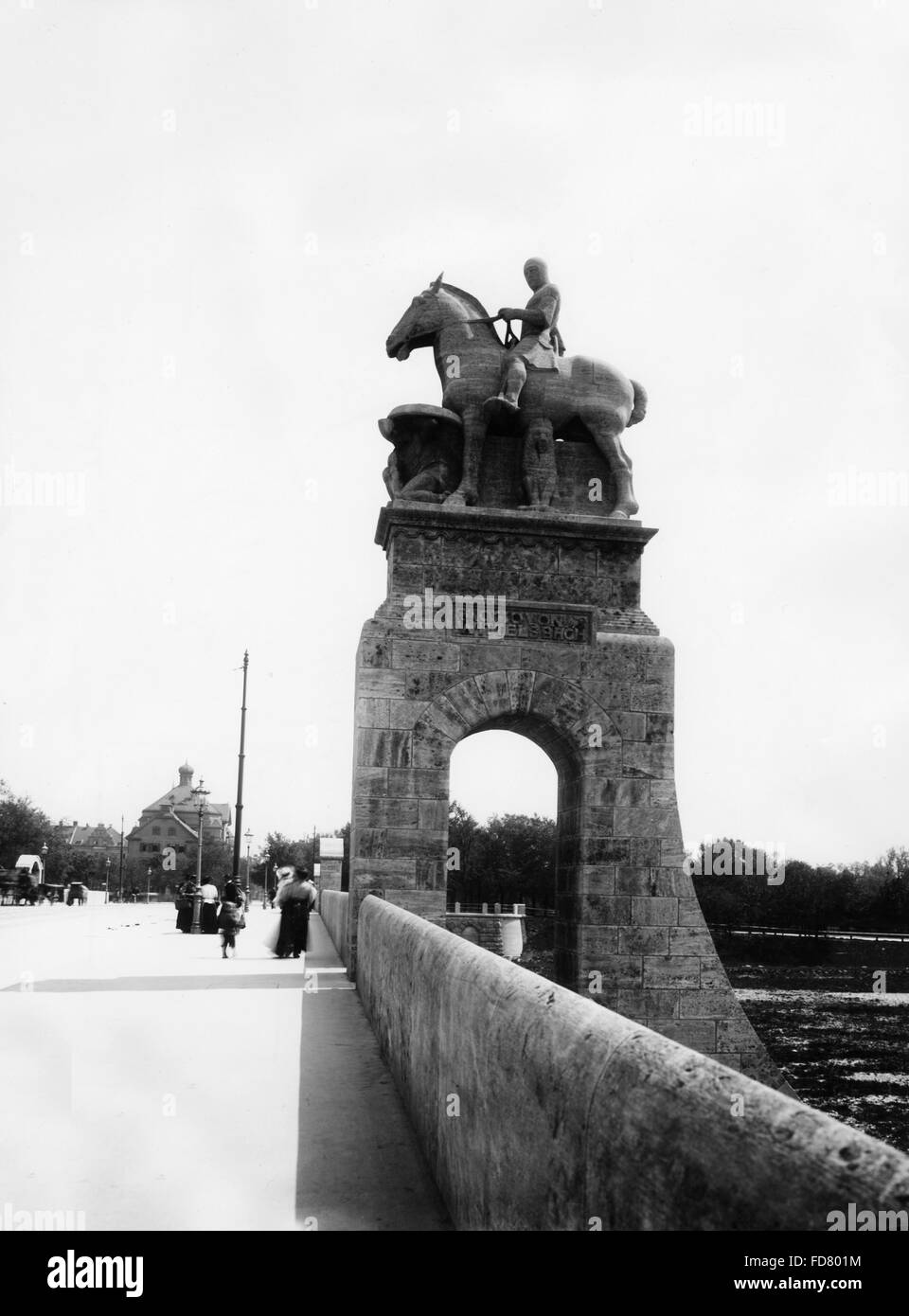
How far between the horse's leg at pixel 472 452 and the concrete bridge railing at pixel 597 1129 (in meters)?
8.73

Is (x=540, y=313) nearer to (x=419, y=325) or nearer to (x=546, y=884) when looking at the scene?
(x=419, y=325)

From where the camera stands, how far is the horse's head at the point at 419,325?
13.9 meters

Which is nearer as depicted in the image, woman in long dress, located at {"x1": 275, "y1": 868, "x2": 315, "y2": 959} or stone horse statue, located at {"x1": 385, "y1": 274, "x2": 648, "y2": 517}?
stone horse statue, located at {"x1": 385, "y1": 274, "x2": 648, "y2": 517}

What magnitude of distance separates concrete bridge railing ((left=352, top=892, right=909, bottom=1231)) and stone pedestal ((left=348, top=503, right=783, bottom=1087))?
6966 millimetres

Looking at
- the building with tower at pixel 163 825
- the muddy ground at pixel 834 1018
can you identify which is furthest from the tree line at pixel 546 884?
the building with tower at pixel 163 825

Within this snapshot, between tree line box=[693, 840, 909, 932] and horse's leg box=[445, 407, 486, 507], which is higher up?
horse's leg box=[445, 407, 486, 507]

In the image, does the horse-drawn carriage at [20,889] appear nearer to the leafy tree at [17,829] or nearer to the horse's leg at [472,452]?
the leafy tree at [17,829]

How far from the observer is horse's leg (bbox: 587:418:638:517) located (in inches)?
537

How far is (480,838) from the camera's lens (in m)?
67.7

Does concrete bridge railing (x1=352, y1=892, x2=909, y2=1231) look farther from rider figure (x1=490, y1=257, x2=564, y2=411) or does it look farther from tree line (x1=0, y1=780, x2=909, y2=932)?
tree line (x1=0, y1=780, x2=909, y2=932)

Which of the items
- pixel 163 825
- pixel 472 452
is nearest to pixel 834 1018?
pixel 472 452

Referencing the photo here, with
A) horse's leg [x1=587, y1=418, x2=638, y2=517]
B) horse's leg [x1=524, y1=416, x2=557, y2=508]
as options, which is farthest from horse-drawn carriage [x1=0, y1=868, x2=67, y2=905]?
horse's leg [x1=587, y1=418, x2=638, y2=517]

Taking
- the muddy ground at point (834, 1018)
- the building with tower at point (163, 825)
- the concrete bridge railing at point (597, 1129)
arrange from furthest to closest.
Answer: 1. the building with tower at point (163, 825)
2. the muddy ground at point (834, 1018)
3. the concrete bridge railing at point (597, 1129)

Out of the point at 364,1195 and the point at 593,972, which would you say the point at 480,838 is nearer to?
the point at 593,972
